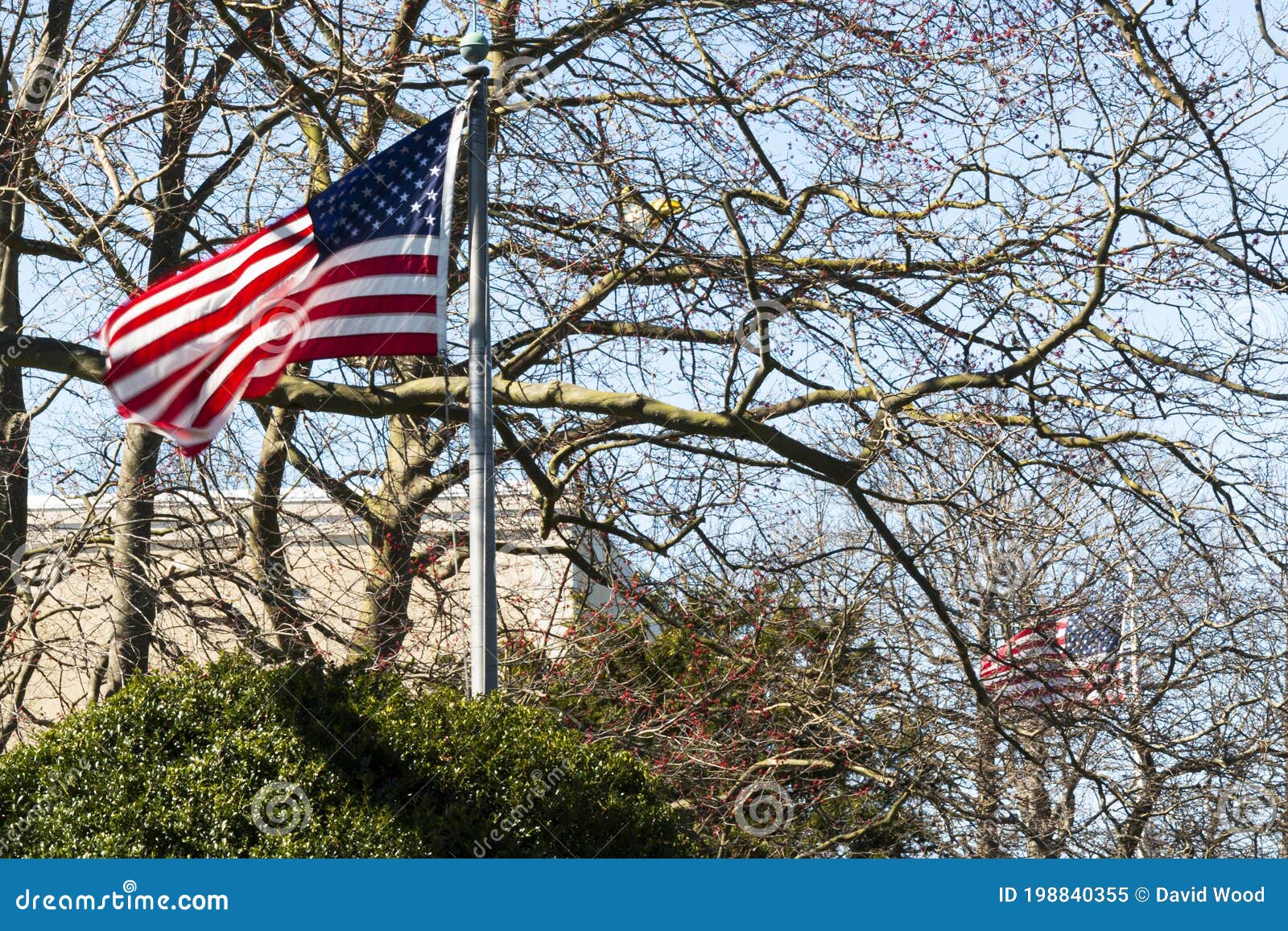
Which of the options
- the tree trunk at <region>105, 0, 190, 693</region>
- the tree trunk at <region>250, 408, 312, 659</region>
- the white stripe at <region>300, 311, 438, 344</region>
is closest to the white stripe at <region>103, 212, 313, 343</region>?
the white stripe at <region>300, 311, 438, 344</region>

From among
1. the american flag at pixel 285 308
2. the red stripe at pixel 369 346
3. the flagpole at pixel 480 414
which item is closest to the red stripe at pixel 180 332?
the american flag at pixel 285 308

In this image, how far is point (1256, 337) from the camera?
9.26m

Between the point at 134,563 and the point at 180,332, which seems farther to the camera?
the point at 134,563

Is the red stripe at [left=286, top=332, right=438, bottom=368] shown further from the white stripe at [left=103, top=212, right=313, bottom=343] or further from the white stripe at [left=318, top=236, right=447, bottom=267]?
the white stripe at [left=103, top=212, right=313, bottom=343]

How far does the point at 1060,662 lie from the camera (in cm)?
1069

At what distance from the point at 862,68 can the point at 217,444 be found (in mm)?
5204

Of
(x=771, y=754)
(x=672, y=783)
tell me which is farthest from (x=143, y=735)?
(x=771, y=754)

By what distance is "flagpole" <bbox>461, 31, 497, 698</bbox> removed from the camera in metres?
6.70

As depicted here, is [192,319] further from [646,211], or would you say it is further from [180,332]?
[646,211]

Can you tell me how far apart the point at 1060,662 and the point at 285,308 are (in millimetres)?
6839

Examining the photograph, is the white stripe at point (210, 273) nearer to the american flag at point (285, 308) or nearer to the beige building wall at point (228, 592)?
the american flag at point (285, 308)

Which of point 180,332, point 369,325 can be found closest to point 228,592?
point 180,332

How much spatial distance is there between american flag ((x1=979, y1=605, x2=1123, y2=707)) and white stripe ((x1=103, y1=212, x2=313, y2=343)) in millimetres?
5208

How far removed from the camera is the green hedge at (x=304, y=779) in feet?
18.6
